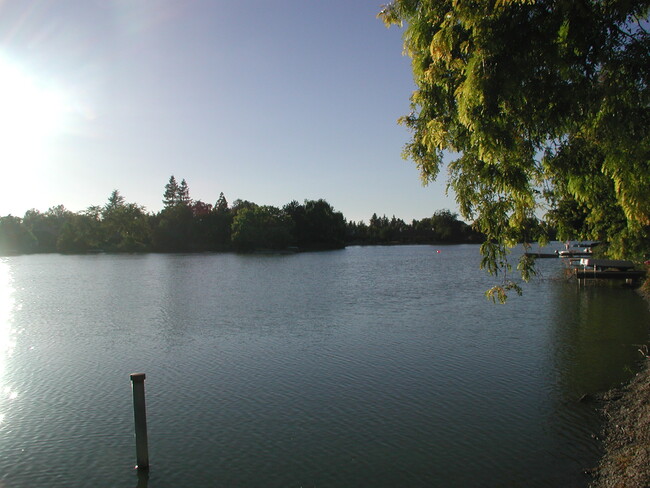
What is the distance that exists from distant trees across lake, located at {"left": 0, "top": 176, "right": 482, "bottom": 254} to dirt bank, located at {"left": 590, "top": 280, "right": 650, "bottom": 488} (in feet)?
407

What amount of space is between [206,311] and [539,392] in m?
Result: 20.4

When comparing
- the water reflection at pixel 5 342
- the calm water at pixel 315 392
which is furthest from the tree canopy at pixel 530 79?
the water reflection at pixel 5 342

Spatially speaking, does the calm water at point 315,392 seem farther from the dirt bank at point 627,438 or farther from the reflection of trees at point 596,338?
the dirt bank at point 627,438

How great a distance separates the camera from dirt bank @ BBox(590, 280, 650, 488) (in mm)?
8296

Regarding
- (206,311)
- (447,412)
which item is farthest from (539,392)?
(206,311)

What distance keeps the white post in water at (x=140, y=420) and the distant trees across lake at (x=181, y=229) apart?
125087 mm

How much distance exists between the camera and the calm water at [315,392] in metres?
10.2

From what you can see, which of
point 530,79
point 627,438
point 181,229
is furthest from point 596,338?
point 181,229

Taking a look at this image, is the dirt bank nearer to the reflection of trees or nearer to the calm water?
the calm water

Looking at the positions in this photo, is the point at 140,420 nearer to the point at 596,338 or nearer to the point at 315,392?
the point at 315,392

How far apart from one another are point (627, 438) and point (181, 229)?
141 m

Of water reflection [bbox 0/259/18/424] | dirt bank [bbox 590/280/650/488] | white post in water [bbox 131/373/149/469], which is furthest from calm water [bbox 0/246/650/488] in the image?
dirt bank [bbox 590/280/650/488]

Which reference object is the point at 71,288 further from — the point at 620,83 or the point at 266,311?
the point at 620,83

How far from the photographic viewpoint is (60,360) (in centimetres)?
1903
